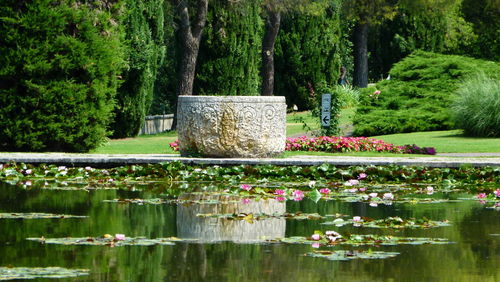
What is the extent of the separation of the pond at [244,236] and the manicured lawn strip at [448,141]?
986 cm

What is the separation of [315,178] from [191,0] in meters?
21.3

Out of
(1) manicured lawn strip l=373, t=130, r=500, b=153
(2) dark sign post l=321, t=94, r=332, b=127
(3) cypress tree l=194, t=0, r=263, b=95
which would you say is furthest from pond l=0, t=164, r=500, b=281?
(3) cypress tree l=194, t=0, r=263, b=95

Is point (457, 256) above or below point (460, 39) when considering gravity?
below

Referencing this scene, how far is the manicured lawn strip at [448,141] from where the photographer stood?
22750mm

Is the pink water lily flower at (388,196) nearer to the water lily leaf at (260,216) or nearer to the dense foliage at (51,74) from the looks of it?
the water lily leaf at (260,216)

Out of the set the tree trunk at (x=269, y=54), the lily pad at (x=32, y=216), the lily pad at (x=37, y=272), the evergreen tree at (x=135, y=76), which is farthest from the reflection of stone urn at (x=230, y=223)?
the tree trunk at (x=269, y=54)

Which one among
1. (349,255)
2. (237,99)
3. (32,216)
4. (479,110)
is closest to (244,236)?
(349,255)

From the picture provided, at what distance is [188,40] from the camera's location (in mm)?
33188

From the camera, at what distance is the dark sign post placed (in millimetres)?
23138

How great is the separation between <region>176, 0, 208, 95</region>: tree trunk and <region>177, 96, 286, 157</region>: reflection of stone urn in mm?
16292

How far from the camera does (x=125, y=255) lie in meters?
7.90

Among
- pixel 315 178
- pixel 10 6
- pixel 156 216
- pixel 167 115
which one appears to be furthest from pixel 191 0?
pixel 156 216

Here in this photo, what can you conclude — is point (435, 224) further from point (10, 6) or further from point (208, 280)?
point (10, 6)

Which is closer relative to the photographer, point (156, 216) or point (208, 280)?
point (208, 280)
